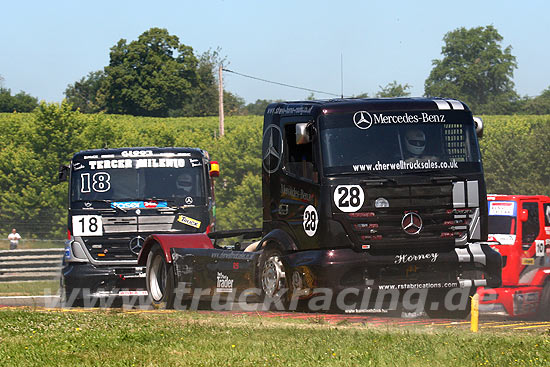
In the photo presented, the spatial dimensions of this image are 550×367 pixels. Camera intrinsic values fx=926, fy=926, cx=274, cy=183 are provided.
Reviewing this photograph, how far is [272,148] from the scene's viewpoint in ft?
44.0

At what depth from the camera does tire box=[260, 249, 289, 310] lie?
42.2 ft

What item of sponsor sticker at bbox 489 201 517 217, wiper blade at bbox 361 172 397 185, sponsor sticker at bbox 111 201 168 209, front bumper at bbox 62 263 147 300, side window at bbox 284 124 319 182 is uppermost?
side window at bbox 284 124 319 182

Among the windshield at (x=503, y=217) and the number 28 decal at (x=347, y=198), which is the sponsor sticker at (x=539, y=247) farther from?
the number 28 decal at (x=347, y=198)

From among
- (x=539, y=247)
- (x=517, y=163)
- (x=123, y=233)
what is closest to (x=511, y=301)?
(x=539, y=247)

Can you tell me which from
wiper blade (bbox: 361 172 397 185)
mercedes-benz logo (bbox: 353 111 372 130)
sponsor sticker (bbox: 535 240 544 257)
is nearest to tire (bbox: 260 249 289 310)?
wiper blade (bbox: 361 172 397 185)

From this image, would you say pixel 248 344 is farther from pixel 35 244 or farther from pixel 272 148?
pixel 35 244

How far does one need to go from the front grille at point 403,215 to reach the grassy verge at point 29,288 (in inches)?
609

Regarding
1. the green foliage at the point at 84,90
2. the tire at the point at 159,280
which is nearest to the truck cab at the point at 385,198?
the tire at the point at 159,280

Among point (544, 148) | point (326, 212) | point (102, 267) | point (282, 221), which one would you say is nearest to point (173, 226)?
point (102, 267)

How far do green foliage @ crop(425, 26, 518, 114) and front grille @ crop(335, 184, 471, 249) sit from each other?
10478 cm

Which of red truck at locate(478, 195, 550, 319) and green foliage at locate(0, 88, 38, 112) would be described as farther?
green foliage at locate(0, 88, 38, 112)

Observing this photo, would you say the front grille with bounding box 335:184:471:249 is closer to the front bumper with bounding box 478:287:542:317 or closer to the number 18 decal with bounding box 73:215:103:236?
the front bumper with bounding box 478:287:542:317

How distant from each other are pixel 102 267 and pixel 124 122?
6670 centimetres

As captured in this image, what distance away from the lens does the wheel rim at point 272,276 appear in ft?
42.4
